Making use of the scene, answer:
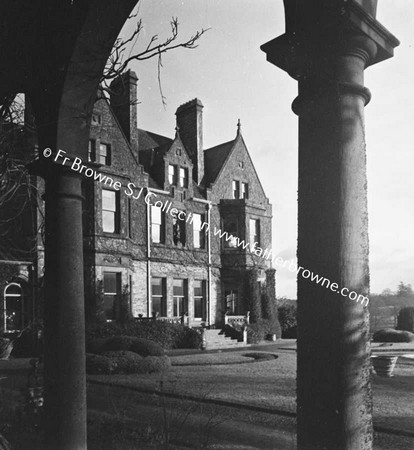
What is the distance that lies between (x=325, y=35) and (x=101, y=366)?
1213cm

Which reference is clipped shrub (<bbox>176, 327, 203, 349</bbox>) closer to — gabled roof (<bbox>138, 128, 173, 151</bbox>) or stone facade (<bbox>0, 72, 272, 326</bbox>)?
stone facade (<bbox>0, 72, 272, 326</bbox>)

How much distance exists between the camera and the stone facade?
21.5m

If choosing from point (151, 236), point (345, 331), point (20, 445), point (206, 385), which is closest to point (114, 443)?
point (20, 445)

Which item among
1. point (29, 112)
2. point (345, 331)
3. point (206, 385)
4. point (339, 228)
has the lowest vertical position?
point (206, 385)

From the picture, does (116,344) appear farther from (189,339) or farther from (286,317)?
(286,317)

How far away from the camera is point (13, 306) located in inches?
763

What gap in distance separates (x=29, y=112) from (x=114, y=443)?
15.2 ft

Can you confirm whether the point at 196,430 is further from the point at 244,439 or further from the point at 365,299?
the point at 365,299

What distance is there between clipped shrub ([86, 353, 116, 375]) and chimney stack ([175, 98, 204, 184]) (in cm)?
1555

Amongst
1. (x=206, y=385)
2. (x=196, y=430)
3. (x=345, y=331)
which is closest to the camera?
(x=345, y=331)

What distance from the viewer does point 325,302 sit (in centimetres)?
231

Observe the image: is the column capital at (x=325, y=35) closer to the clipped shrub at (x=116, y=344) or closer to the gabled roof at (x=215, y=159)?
the clipped shrub at (x=116, y=344)

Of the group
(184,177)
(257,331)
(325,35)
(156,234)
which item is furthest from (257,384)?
(184,177)

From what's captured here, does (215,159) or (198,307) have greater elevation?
(215,159)
